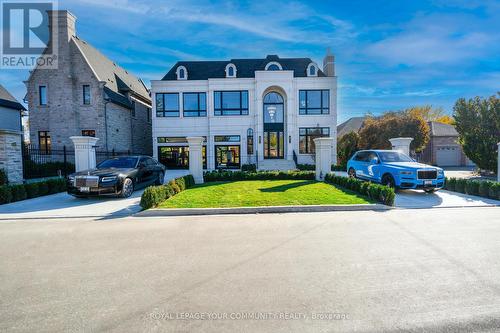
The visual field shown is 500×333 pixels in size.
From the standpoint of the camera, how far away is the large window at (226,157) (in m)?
23.9

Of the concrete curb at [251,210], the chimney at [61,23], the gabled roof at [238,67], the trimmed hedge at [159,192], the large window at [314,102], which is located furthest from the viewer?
the gabled roof at [238,67]

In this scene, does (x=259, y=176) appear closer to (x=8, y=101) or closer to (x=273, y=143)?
(x=273, y=143)

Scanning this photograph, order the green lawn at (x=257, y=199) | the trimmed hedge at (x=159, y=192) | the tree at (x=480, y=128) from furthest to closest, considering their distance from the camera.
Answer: the tree at (x=480, y=128), the green lawn at (x=257, y=199), the trimmed hedge at (x=159, y=192)

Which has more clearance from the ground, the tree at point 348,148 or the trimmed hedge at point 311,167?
the tree at point 348,148

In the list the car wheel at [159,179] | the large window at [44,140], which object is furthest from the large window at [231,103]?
the large window at [44,140]

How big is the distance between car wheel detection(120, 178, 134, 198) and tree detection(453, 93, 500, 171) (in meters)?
20.0

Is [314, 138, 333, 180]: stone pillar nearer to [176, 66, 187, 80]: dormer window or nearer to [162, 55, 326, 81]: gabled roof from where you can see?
[162, 55, 326, 81]: gabled roof

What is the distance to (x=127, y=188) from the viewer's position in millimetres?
9750

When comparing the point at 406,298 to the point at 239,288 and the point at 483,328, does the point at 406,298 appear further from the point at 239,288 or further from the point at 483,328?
the point at 239,288

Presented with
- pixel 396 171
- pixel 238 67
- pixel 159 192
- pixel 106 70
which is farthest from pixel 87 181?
pixel 238 67

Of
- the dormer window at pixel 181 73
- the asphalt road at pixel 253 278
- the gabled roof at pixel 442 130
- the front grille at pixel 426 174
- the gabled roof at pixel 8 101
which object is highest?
the dormer window at pixel 181 73

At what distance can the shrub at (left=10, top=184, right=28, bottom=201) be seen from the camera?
9.05m

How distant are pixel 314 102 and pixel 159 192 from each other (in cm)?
1947

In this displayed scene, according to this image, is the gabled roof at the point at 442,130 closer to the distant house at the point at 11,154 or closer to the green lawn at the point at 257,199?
the green lawn at the point at 257,199
